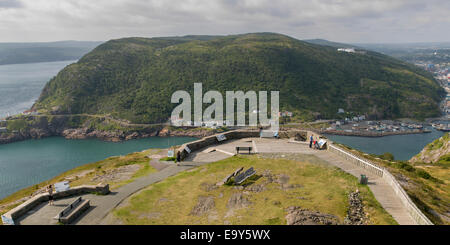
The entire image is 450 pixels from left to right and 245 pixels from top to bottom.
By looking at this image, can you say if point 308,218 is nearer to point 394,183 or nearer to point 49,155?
point 394,183

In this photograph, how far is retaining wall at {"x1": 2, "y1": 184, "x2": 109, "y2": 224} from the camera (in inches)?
626

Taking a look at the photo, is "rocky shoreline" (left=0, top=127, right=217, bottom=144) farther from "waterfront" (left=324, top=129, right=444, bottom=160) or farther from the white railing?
the white railing

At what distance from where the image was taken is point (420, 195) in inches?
827

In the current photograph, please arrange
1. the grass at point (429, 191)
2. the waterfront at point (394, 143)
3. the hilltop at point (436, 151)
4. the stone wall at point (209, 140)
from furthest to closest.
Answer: the waterfront at point (394, 143) < the hilltop at point (436, 151) < the stone wall at point (209, 140) < the grass at point (429, 191)

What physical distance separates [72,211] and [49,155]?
13639 centimetres

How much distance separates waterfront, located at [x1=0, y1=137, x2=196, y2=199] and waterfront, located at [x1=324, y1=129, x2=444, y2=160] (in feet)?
294

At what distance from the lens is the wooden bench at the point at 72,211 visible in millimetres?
15242

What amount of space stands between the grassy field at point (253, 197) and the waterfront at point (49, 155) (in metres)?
99.3

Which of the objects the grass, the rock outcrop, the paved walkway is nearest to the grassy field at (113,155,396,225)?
the rock outcrop

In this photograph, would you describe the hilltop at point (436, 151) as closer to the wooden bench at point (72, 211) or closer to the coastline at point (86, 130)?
the wooden bench at point (72, 211)

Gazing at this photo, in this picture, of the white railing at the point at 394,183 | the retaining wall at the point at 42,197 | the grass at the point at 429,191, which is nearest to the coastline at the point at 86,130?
the grass at the point at 429,191

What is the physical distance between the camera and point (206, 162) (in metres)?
26.1

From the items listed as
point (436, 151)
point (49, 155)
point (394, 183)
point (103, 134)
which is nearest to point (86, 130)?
point (103, 134)

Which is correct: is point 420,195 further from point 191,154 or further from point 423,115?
point 423,115
